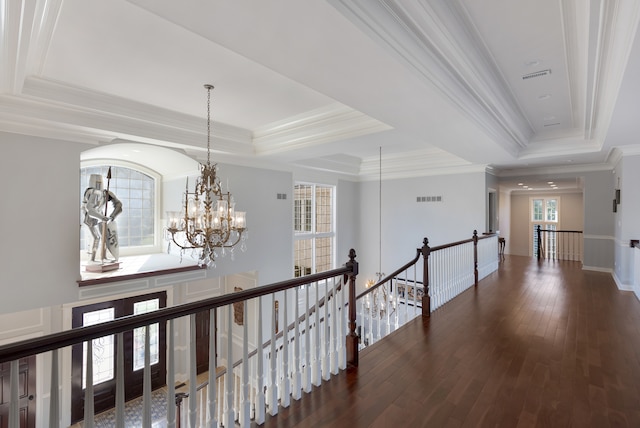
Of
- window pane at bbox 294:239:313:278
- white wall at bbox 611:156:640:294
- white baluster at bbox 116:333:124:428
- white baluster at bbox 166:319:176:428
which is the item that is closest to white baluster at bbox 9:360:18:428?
white baluster at bbox 116:333:124:428

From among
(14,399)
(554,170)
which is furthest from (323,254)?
(14,399)

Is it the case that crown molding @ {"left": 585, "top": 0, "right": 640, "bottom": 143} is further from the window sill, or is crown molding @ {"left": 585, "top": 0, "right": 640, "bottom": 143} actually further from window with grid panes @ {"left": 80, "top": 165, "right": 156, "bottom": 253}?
window with grid panes @ {"left": 80, "top": 165, "right": 156, "bottom": 253}

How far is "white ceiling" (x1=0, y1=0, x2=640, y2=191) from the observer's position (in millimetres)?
2041

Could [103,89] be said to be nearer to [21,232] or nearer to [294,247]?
[21,232]

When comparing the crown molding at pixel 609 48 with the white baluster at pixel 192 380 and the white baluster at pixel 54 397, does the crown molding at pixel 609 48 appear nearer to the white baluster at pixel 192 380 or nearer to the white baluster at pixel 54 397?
the white baluster at pixel 192 380

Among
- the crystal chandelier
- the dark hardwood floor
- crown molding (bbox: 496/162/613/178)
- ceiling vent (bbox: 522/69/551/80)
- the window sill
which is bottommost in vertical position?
the dark hardwood floor

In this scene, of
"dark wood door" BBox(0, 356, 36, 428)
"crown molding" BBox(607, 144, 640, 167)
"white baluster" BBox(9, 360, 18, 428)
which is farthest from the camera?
"crown molding" BBox(607, 144, 640, 167)

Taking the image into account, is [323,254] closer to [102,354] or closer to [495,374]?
[102,354]

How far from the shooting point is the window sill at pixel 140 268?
14.8ft

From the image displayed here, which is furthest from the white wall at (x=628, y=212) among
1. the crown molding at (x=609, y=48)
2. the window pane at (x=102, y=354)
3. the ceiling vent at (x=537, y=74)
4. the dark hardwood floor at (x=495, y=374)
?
the window pane at (x=102, y=354)

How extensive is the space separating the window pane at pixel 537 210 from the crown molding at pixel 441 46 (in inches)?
444

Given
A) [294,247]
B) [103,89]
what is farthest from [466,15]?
[294,247]

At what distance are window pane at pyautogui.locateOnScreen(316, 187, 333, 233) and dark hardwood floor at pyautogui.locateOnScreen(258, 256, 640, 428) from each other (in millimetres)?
4468

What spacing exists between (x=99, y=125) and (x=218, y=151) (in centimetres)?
176
